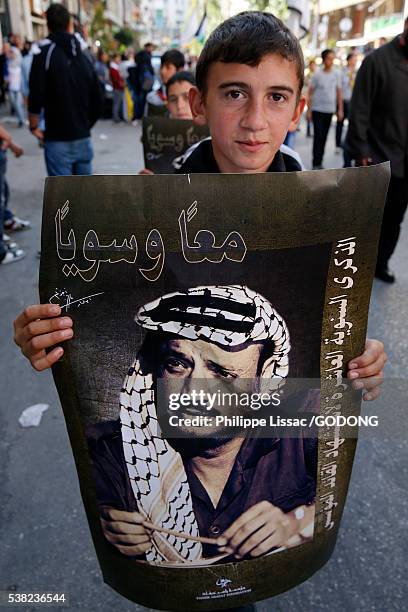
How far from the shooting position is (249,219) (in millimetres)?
919

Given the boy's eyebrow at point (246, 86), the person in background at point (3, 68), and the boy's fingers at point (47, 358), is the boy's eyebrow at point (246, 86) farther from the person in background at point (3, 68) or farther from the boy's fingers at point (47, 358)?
the person in background at point (3, 68)

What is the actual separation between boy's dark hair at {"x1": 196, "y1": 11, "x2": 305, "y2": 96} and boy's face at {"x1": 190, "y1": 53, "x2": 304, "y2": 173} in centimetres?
2

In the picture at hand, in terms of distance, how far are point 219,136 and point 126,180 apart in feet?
1.51

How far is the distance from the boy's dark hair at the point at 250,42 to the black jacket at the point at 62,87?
3.38 m

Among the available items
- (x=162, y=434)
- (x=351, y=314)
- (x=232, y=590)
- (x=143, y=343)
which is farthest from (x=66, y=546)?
(x=351, y=314)

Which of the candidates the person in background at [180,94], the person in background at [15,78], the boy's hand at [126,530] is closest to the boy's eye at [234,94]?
the boy's hand at [126,530]

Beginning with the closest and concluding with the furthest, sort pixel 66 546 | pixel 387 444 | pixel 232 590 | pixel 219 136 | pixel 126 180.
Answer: pixel 126 180 → pixel 232 590 → pixel 219 136 → pixel 66 546 → pixel 387 444

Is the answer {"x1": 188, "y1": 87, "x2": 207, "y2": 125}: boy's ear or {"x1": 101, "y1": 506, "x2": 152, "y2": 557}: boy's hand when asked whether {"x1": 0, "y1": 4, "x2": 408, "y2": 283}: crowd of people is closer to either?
{"x1": 188, "y1": 87, "x2": 207, "y2": 125}: boy's ear

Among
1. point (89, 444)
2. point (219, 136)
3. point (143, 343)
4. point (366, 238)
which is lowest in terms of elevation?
point (89, 444)

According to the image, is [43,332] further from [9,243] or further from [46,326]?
[9,243]

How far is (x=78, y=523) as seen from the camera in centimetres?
197

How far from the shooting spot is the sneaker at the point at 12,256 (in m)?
4.48

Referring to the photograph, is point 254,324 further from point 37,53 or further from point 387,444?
point 37,53

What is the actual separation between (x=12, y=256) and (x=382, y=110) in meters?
3.18
